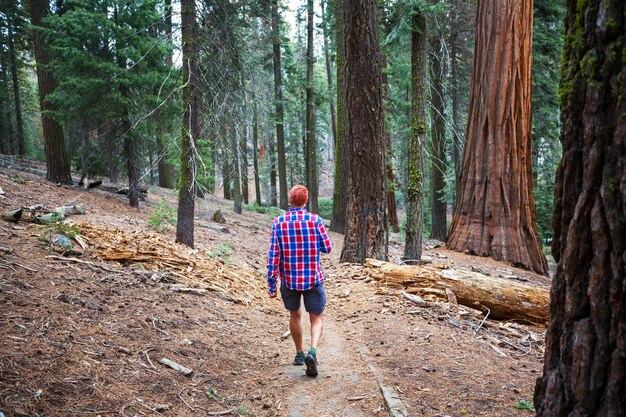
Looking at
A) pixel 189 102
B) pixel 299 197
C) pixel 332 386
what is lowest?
pixel 332 386

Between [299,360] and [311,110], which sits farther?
[311,110]

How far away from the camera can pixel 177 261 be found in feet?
23.6

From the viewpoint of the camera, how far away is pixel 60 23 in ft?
34.4

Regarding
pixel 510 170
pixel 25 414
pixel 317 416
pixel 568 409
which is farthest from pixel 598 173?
pixel 510 170

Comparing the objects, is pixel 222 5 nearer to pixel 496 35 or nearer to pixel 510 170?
pixel 496 35

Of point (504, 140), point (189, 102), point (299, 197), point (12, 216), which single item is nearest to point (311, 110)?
point (504, 140)

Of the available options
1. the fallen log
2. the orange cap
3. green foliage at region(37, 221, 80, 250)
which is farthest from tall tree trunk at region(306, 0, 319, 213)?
the orange cap

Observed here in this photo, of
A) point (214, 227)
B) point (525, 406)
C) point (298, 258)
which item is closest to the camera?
point (525, 406)

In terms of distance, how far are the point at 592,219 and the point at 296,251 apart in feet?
10.4

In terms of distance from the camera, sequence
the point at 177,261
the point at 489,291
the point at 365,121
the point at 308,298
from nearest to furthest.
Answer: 1. the point at 308,298
2. the point at 489,291
3. the point at 177,261
4. the point at 365,121

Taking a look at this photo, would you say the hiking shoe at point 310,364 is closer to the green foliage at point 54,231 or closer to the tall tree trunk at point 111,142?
the green foliage at point 54,231

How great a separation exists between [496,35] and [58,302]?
11.4 meters

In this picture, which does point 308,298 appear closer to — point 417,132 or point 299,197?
point 299,197

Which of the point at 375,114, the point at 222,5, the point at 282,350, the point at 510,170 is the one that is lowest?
the point at 282,350
